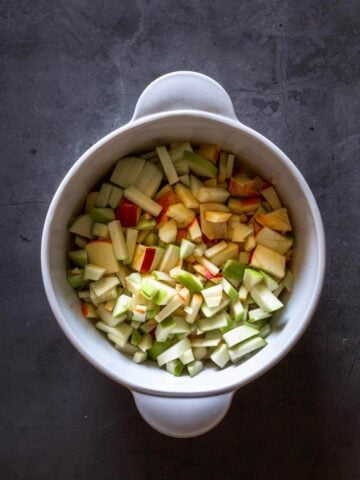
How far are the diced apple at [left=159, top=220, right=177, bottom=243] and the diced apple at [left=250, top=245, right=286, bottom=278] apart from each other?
165mm

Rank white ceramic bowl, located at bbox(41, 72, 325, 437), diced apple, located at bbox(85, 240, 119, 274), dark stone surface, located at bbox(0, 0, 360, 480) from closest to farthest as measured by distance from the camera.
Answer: white ceramic bowl, located at bbox(41, 72, 325, 437)
diced apple, located at bbox(85, 240, 119, 274)
dark stone surface, located at bbox(0, 0, 360, 480)

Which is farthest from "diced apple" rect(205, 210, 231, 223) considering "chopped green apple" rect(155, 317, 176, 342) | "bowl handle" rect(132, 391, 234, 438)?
"bowl handle" rect(132, 391, 234, 438)

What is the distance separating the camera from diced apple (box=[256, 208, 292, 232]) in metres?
1.18

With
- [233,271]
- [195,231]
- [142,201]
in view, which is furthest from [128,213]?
[233,271]

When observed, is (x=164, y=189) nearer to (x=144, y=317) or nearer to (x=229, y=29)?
(x=144, y=317)

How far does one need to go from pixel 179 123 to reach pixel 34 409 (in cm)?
75

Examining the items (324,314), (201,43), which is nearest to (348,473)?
(324,314)

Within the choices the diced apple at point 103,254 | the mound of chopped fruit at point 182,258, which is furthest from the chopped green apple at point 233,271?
the diced apple at point 103,254

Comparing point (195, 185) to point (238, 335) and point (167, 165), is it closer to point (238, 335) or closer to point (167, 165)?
point (167, 165)

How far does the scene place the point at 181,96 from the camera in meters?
1.08

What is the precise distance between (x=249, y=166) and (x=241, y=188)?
0.19ft

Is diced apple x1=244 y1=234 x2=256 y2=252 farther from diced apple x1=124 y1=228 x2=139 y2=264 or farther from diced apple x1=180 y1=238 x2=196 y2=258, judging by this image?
diced apple x1=124 y1=228 x2=139 y2=264

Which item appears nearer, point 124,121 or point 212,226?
point 212,226

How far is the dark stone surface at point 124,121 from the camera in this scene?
1341 mm
